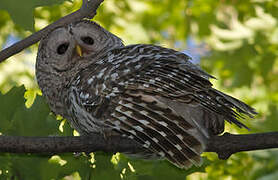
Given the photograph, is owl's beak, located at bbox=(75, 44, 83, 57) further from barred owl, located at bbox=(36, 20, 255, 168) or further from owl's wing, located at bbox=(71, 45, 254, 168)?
owl's wing, located at bbox=(71, 45, 254, 168)

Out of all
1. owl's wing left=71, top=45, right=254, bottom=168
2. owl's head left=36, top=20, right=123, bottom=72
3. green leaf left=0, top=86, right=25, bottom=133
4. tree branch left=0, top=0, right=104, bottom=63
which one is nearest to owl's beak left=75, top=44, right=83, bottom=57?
owl's head left=36, top=20, right=123, bottom=72

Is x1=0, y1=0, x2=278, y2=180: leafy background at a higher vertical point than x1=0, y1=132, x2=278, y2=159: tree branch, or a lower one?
higher

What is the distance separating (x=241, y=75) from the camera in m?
7.47

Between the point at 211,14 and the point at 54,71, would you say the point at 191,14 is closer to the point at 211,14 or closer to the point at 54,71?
the point at 211,14

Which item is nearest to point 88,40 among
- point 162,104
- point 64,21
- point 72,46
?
point 72,46

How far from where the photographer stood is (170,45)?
1016 cm

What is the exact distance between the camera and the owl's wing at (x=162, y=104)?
2.90 meters

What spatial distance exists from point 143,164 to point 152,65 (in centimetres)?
73

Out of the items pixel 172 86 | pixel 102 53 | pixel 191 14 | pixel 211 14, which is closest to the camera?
pixel 172 86

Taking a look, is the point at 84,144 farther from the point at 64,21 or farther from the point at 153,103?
the point at 64,21

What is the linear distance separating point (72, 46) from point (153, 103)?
164 cm

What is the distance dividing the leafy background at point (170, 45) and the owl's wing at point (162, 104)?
0.33 meters

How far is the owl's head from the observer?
4.38 m

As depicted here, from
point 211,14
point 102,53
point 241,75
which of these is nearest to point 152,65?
point 102,53
